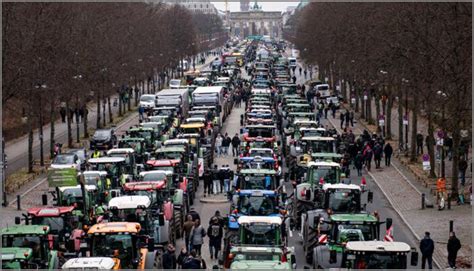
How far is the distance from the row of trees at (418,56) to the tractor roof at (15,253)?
74.1ft

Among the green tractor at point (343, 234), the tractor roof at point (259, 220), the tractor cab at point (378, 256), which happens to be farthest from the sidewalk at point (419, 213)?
the tractor cab at point (378, 256)

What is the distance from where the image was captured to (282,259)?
24.8m

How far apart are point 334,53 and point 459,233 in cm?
5647

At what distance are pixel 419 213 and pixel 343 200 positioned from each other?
9501 millimetres

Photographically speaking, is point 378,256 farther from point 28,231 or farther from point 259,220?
point 28,231

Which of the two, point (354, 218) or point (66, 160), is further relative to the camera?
point (66, 160)

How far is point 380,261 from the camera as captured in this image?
24.3 meters

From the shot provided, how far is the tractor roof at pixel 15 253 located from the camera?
2469 centimetres

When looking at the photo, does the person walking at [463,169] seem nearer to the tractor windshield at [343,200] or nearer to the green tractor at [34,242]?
the tractor windshield at [343,200]

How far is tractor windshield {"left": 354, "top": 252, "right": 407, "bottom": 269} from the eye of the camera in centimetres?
2414

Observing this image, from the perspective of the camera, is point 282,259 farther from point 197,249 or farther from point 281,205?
point 281,205

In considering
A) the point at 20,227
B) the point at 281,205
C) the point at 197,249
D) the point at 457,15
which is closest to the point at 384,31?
the point at 457,15

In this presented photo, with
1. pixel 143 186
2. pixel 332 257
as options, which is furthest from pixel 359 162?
pixel 332 257

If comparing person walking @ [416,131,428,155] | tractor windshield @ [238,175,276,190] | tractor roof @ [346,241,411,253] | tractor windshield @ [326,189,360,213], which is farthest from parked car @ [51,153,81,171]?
tractor roof @ [346,241,411,253]
